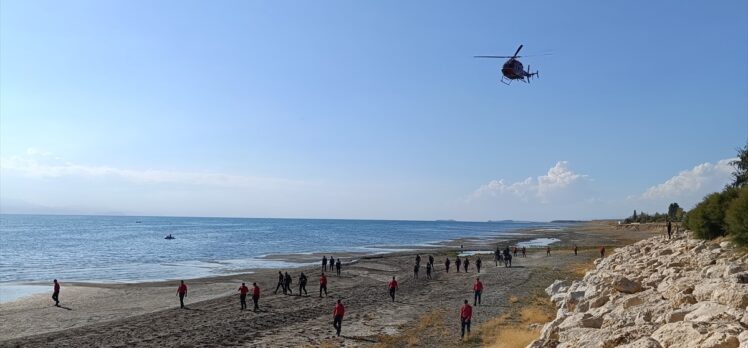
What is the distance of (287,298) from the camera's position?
93.6 feet

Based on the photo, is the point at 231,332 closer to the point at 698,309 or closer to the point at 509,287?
the point at 698,309

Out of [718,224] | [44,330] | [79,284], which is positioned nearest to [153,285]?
[79,284]

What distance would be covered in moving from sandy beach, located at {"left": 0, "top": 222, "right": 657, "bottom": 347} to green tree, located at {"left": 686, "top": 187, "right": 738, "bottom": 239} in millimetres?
8601

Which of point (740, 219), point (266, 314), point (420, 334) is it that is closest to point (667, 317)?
point (420, 334)

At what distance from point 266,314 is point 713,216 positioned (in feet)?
70.3

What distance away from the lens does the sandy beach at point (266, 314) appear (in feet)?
61.7

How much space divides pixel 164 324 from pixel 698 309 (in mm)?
19189

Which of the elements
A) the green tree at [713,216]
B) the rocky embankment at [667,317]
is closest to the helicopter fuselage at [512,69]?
the green tree at [713,216]

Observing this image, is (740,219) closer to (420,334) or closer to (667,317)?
(420,334)

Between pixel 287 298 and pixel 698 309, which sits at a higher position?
pixel 698 309

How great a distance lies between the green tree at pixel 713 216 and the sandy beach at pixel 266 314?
8.60 metres

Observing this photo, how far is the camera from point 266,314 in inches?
930

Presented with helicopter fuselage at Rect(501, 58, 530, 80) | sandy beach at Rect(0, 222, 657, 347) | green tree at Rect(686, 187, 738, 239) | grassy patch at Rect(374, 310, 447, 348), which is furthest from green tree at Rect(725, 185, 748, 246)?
helicopter fuselage at Rect(501, 58, 530, 80)

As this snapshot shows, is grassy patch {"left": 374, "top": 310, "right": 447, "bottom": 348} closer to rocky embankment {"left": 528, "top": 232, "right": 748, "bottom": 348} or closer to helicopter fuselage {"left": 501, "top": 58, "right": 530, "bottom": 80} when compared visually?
rocky embankment {"left": 528, "top": 232, "right": 748, "bottom": 348}
